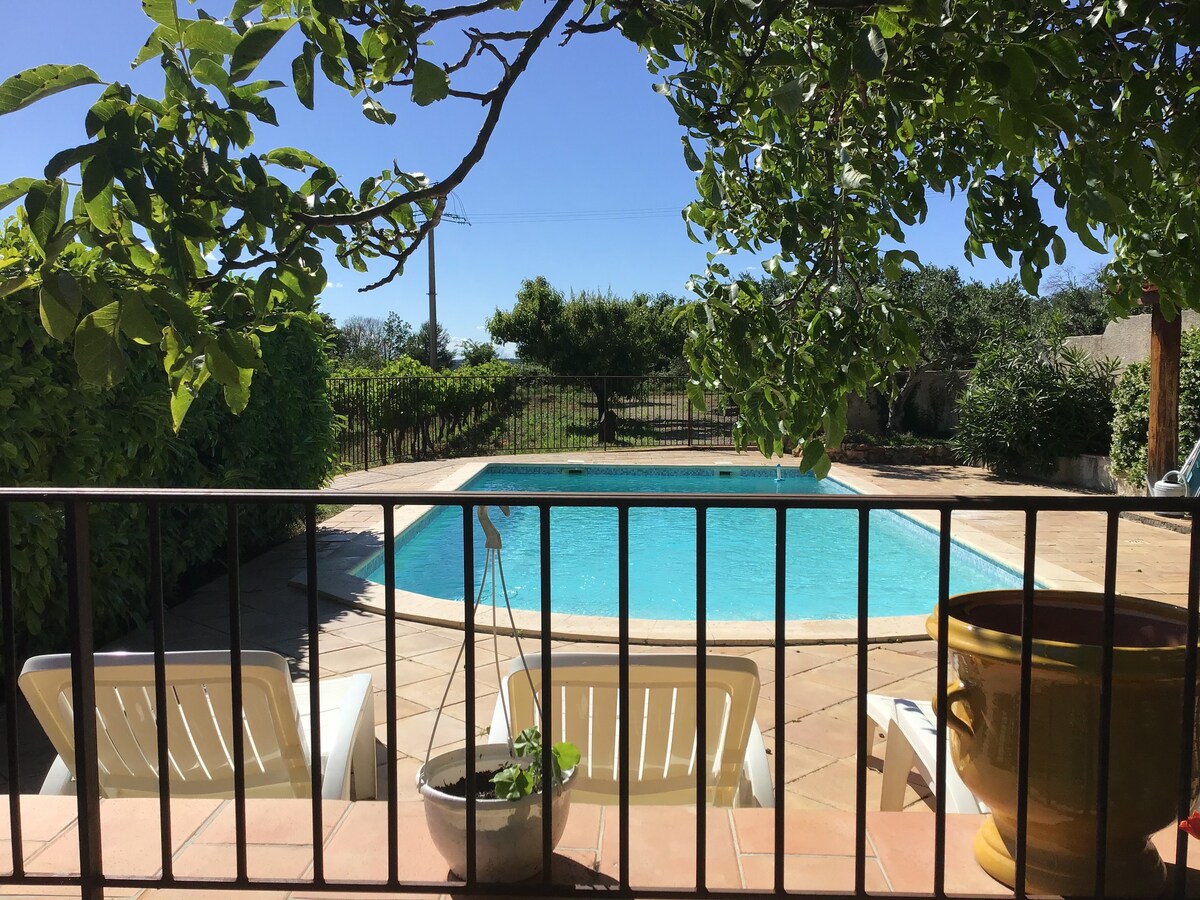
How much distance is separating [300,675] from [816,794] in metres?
2.48

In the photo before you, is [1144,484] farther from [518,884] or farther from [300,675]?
[518,884]

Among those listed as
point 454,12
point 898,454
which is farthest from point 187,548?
point 898,454

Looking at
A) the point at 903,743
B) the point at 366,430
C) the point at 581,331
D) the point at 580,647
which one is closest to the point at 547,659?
the point at 903,743

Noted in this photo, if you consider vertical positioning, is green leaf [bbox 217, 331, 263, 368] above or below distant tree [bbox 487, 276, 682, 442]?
below

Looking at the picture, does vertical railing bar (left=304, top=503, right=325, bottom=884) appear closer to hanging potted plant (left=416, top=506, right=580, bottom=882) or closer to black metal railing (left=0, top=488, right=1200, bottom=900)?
black metal railing (left=0, top=488, right=1200, bottom=900)

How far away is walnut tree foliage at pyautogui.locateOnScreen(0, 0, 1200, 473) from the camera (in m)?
1.16

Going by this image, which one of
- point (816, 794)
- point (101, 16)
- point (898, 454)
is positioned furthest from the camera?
point (898, 454)

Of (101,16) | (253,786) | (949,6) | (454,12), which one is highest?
(101,16)

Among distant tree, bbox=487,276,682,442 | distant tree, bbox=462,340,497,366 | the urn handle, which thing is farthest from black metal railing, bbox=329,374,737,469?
distant tree, bbox=462,340,497,366

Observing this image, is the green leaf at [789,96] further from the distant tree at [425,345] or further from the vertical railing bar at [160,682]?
the distant tree at [425,345]

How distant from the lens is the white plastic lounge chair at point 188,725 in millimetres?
2172

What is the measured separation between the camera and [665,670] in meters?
2.29

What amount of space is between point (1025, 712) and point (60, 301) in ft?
5.61

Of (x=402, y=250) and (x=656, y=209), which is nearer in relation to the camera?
(x=402, y=250)
